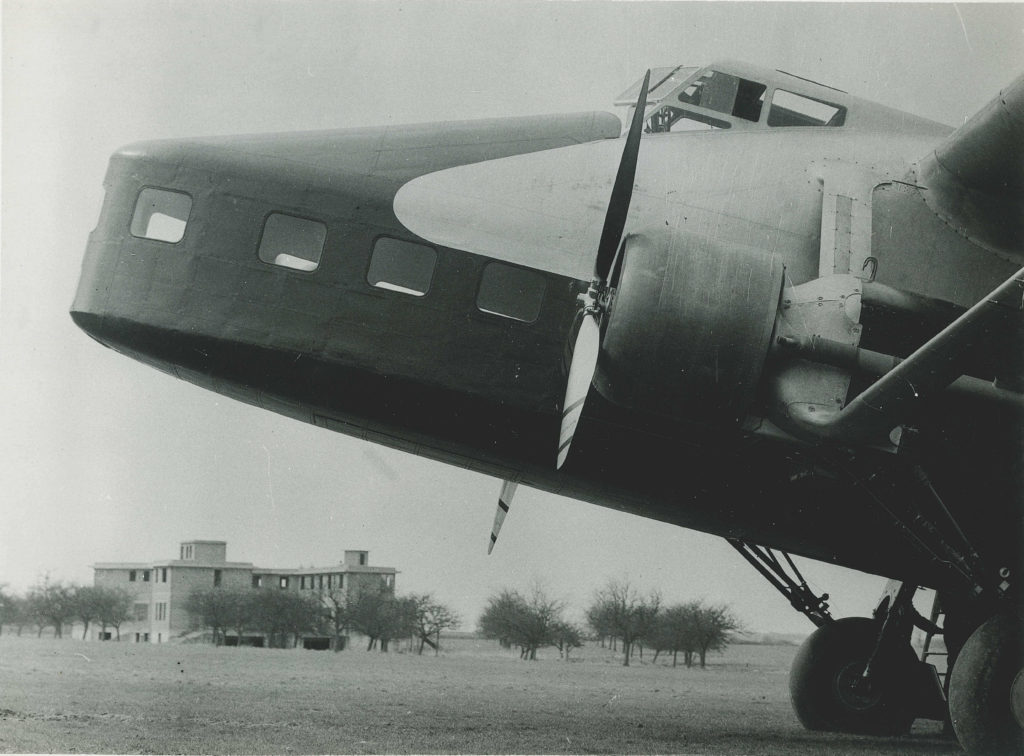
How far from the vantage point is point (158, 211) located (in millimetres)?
7742

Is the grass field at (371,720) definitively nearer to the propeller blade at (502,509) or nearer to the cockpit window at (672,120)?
the propeller blade at (502,509)

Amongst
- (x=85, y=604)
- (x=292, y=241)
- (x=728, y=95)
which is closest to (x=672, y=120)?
(x=728, y=95)

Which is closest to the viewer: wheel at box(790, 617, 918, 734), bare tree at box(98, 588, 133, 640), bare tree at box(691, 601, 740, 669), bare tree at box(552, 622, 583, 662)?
wheel at box(790, 617, 918, 734)

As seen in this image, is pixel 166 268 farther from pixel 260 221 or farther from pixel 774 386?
pixel 774 386


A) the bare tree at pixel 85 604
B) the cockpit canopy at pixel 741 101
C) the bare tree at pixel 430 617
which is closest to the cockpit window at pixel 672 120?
the cockpit canopy at pixel 741 101

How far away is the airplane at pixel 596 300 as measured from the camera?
683cm

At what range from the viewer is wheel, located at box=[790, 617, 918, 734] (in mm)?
9766

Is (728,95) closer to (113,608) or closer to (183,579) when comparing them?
(113,608)

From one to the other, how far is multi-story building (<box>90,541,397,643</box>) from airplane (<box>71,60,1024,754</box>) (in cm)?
5558

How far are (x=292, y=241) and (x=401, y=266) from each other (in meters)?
0.89

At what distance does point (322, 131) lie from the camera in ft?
26.8

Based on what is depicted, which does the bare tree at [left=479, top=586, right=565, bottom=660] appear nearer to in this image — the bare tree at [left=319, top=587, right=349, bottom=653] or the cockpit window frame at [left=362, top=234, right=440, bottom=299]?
the bare tree at [left=319, top=587, right=349, bottom=653]

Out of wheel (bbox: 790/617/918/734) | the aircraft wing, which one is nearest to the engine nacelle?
the aircraft wing

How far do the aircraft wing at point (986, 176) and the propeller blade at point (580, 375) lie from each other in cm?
326
